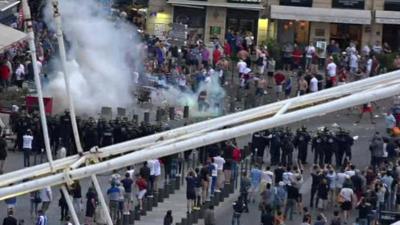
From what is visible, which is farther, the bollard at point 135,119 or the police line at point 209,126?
the bollard at point 135,119

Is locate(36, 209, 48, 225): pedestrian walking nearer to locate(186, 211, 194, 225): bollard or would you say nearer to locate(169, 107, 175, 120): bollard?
locate(186, 211, 194, 225): bollard

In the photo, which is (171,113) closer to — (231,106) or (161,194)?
(231,106)

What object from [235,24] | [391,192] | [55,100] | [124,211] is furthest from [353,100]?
[235,24]

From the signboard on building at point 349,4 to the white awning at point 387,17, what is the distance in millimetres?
771

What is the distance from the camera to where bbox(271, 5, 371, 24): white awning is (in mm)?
53125

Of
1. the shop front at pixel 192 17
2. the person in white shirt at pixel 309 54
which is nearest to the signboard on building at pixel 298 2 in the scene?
the shop front at pixel 192 17

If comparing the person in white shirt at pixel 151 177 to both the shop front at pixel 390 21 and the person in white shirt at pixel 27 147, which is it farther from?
the shop front at pixel 390 21

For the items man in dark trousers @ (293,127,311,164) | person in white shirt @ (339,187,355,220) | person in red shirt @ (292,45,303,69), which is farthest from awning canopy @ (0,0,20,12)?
person in white shirt @ (339,187,355,220)

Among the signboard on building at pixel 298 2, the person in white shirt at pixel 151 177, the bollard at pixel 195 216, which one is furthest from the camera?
the signboard on building at pixel 298 2

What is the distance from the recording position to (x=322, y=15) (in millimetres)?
53219

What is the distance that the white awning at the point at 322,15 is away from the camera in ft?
174

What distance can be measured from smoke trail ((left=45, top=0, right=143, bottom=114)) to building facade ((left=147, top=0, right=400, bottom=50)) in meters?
7.33

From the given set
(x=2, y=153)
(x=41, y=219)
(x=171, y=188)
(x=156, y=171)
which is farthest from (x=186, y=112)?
(x=41, y=219)

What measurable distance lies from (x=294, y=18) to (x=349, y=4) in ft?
7.69
